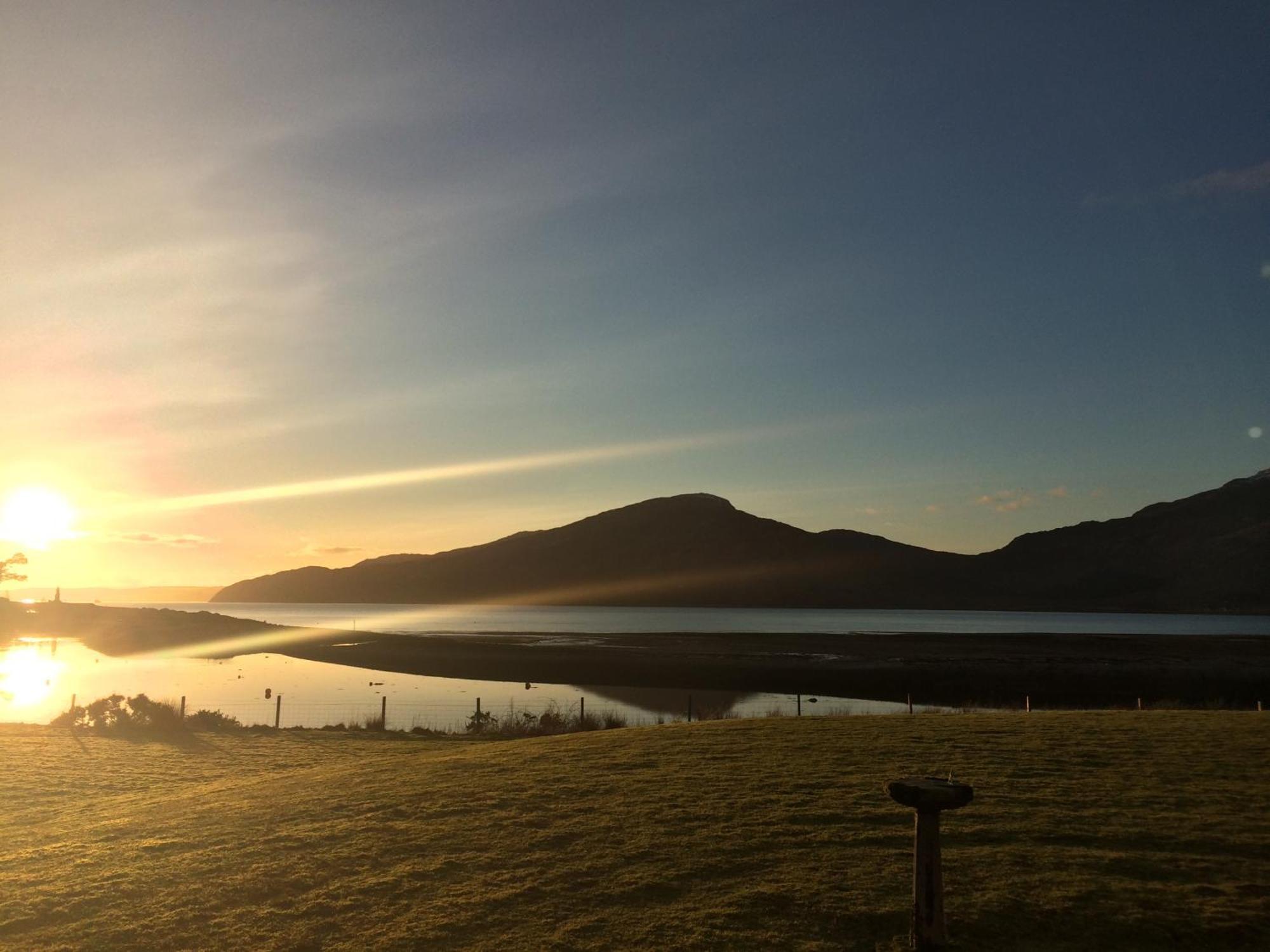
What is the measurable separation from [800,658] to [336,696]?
153ft

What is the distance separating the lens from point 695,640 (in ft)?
385

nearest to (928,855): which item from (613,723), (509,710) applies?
(613,723)

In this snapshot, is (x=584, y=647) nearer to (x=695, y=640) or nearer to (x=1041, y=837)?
(x=695, y=640)

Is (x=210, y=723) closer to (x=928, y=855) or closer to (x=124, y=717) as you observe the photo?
(x=124, y=717)

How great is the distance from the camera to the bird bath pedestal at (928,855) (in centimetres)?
866

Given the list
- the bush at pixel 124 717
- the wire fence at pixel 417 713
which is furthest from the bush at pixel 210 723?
the wire fence at pixel 417 713

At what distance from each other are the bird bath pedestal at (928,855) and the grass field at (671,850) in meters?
0.45

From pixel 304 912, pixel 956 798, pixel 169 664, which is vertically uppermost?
pixel 956 798

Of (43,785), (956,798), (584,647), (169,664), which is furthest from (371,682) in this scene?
(956,798)

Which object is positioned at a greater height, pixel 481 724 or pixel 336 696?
pixel 481 724

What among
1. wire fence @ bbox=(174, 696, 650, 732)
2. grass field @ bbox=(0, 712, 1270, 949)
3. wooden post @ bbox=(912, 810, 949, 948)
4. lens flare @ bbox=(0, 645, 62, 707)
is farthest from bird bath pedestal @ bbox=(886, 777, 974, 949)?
lens flare @ bbox=(0, 645, 62, 707)

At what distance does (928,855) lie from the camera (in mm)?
8812

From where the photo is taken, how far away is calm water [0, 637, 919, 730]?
46.4m

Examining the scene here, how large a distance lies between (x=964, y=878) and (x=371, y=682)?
Result: 64.4 meters
